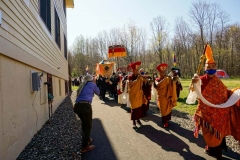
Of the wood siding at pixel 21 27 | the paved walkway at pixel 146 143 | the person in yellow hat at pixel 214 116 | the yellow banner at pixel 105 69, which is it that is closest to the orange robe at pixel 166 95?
the paved walkway at pixel 146 143

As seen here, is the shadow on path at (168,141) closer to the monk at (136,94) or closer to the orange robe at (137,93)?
the monk at (136,94)

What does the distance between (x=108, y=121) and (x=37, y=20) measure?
14.5 feet

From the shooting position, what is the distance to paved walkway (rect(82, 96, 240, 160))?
4168mm

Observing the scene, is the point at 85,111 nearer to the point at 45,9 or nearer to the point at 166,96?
the point at 166,96

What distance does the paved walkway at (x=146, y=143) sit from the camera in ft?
13.7

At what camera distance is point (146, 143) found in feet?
16.3

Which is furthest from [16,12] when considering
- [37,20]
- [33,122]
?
[33,122]

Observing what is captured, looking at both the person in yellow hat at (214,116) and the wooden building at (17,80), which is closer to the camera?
the wooden building at (17,80)

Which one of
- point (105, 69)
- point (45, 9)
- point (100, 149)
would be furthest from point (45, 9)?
point (105, 69)

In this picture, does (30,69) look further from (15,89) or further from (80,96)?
(80,96)

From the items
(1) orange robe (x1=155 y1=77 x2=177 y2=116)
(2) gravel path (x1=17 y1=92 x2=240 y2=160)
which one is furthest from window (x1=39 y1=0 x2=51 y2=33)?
(1) orange robe (x1=155 y1=77 x2=177 y2=116)

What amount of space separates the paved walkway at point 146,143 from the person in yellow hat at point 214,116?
0.35 m

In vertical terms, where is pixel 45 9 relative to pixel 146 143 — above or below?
above

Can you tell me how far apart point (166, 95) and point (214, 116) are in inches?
101
